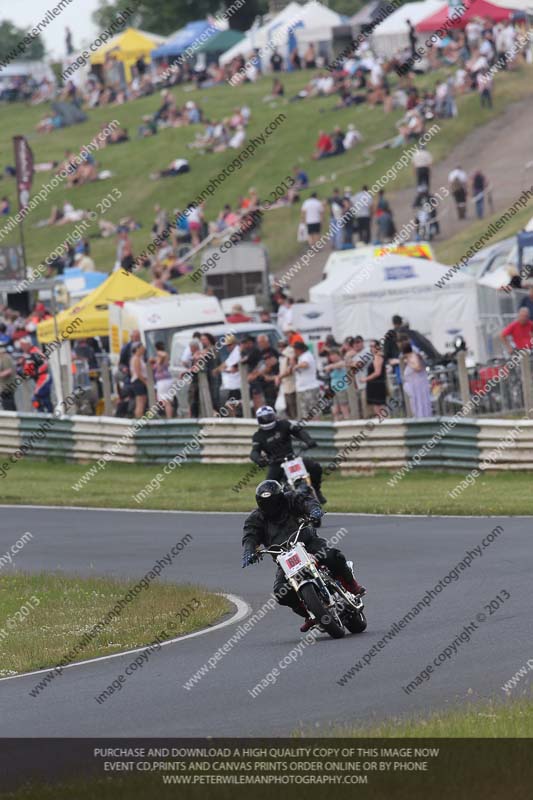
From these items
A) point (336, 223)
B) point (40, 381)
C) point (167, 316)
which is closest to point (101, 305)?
point (40, 381)

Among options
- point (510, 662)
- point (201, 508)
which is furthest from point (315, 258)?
point (510, 662)

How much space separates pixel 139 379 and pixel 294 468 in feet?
30.4

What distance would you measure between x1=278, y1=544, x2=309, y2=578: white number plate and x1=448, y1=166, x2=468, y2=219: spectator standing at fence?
3298 cm

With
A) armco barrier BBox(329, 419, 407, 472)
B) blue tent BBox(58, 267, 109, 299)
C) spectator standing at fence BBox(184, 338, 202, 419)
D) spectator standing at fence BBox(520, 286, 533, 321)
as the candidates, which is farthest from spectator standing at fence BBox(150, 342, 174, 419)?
blue tent BBox(58, 267, 109, 299)

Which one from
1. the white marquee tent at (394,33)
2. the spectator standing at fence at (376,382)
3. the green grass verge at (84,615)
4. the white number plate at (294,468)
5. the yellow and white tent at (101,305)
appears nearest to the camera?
the green grass verge at (84,615)

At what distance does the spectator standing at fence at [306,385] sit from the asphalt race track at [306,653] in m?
5.98

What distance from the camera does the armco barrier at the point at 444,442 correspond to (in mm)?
22380

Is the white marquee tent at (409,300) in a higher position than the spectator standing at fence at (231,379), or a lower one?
higher

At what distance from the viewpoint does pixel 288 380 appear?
82.0 feet

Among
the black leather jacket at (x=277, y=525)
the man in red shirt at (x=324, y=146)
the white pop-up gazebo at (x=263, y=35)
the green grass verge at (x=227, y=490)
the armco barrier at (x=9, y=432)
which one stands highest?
the white pop-up gazebo at (x=263, y=35)

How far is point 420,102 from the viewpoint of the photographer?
171 ft

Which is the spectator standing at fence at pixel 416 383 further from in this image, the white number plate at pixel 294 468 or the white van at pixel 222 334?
the white number plate at pixel 294 468
